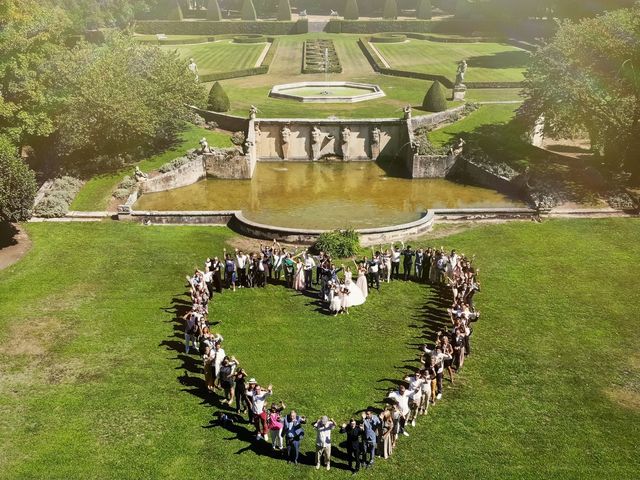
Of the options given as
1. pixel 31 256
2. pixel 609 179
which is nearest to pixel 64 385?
pixel 31 256

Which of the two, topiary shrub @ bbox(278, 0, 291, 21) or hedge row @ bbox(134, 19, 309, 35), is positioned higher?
topiary shrub @ bbox(278, 0, 291, 21)

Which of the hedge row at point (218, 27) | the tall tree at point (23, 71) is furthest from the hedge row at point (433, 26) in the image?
the tall tree at point (23, 71)

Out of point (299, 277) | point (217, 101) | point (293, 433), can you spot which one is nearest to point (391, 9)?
point (217, 101)

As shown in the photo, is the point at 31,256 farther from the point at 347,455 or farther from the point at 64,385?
the point at 347,455

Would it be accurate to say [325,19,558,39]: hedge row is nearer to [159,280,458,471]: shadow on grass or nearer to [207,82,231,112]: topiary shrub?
[207,82,231,112]: topiary shrub

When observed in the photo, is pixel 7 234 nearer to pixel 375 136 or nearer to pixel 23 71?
pixel 23 71

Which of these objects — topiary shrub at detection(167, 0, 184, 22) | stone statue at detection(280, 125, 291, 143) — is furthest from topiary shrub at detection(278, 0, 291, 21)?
stone statue at detection(280, 125, 291, 143)

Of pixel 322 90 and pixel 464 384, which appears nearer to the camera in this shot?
pixel 464 384
